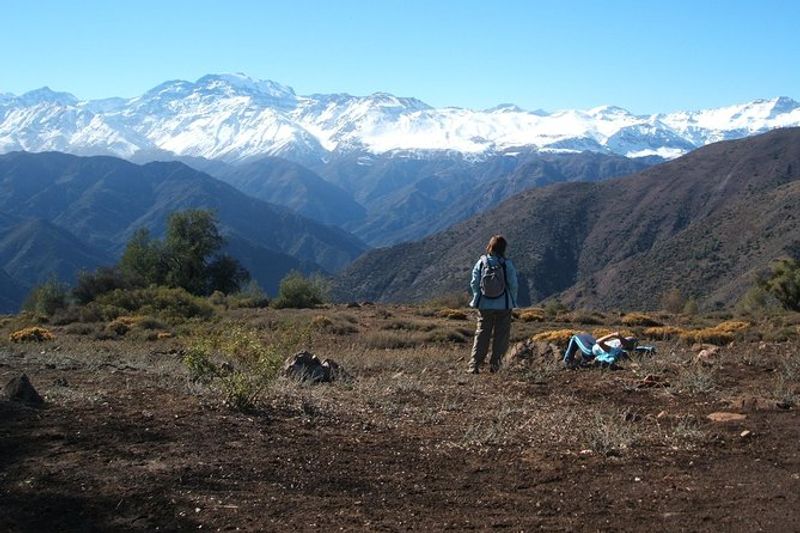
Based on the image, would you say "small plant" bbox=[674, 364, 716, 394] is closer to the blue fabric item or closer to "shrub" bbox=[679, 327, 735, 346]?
the blue fabric item

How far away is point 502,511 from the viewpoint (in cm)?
518

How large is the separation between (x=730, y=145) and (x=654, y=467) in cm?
16420

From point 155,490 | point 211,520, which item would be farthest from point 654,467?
point 155,490

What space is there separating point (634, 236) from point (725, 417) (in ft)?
384

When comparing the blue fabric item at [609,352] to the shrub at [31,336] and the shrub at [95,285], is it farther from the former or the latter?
the shrub at [95,285]

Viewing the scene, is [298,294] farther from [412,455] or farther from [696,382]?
[412,455]

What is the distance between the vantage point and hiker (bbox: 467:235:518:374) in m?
11.4

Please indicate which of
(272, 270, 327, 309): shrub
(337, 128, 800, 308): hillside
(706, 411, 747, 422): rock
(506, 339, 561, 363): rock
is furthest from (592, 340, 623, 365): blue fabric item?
(337, 128, 800, 308): hillside

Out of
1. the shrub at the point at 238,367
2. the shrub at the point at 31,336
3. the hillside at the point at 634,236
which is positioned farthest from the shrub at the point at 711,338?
the hillside at the point at 634,236

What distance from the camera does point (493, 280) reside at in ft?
37.1

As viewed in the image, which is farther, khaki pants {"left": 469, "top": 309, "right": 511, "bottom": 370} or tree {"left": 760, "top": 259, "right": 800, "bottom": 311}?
tree {"left": 760, "top": 259, "right": 800, "bottom": 311}

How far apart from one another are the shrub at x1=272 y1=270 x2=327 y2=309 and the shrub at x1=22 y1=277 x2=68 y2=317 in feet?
33.4

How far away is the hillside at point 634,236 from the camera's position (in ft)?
257

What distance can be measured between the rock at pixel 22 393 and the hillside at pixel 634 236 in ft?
226
